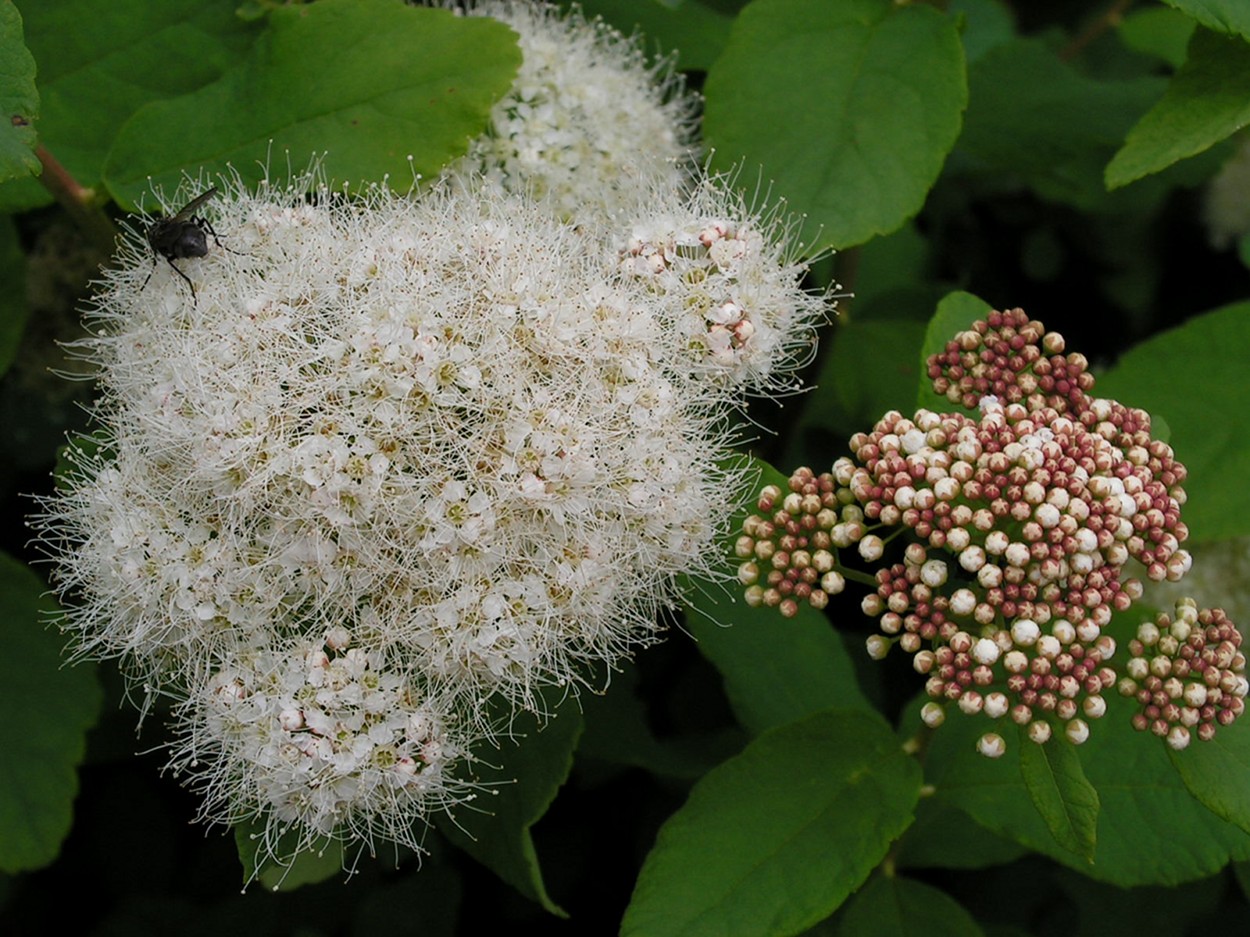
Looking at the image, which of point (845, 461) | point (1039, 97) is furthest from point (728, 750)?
point (1039, 97)

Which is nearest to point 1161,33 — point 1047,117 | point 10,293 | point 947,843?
point 1047,117

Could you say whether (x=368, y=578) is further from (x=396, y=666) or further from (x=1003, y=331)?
(x=1003, y=331)

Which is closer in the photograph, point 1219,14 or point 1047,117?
point 1219,14

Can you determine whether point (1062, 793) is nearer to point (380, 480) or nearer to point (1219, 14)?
point (380, 480)

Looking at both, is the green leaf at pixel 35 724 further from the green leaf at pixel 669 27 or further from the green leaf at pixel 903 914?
the green leaf at pixel 669 27

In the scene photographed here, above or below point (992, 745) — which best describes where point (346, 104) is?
above

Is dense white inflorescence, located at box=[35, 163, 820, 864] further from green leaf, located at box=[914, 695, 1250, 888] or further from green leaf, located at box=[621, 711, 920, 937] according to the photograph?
green leaf, located at box=[914, 695, 1250, 888]

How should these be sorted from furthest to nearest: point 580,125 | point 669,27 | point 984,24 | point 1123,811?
1. point 984,24
2. point 669,27
3. point 580,125
4. point 1123,811
